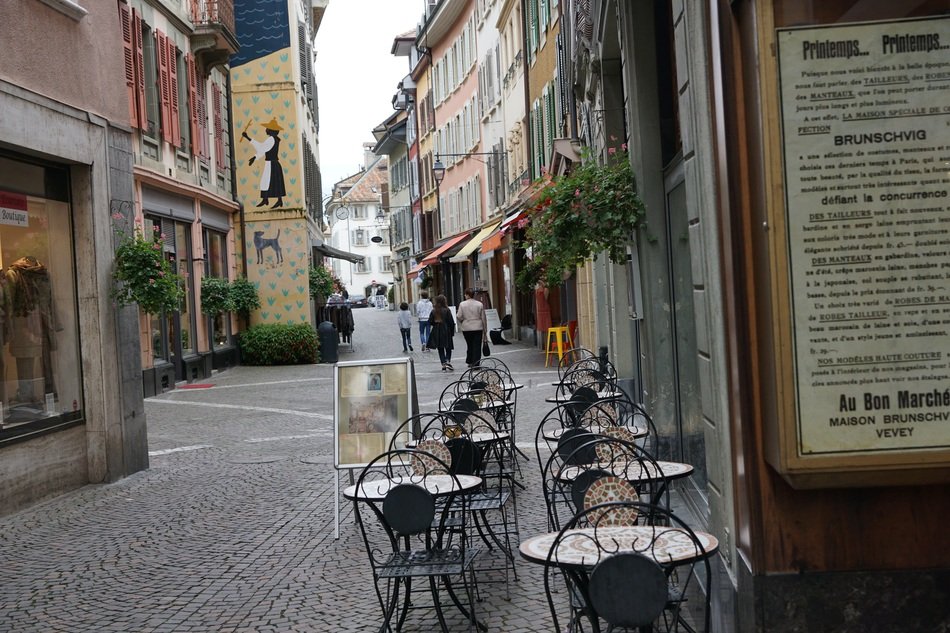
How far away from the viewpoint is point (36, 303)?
10.9 m

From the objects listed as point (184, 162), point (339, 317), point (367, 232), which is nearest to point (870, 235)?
point (184, 162)

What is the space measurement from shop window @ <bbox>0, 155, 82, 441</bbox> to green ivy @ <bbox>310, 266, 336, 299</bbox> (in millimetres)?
19887

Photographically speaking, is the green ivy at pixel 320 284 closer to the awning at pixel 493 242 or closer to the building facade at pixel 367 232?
the awning at pixel 493 242

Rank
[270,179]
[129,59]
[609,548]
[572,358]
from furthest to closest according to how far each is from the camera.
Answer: [270,179] < [129,59] < [572,358] < [609,548]

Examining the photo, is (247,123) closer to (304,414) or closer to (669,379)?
(304,414)

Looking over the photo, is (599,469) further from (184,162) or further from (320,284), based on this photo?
(320,284)

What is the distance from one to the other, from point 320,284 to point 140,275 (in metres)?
20.5

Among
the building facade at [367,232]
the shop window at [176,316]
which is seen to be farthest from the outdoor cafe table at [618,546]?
the building facade at [367,232]

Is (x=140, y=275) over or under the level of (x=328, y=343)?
over

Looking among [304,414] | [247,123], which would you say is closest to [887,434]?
[304,414]

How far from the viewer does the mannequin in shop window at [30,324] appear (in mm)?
10539

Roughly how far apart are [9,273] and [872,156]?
871 centimetres

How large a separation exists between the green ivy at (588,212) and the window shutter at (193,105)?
48.4 feet

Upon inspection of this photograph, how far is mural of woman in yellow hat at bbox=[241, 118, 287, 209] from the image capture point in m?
28.7
